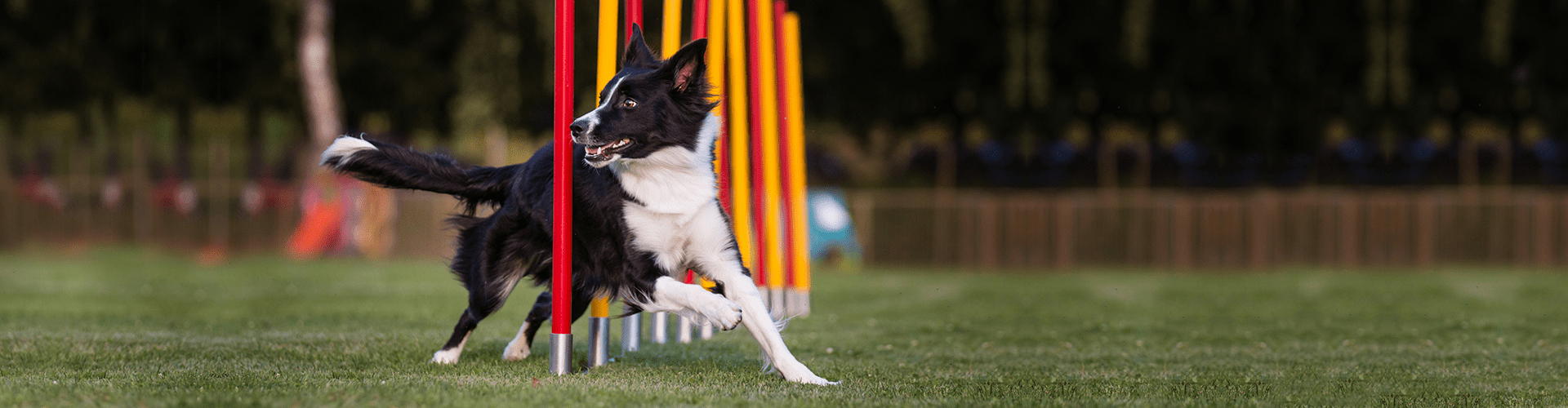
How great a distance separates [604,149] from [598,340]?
1.07m

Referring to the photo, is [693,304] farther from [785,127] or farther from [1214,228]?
[1214,228]

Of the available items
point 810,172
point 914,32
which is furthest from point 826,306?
point 810,172

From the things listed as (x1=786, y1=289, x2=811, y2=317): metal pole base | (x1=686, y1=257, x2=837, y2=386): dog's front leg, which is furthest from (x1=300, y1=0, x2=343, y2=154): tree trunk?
(x1=686, y1=257, x2=837, y2=386): dog's front leg

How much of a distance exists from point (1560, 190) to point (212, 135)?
74.8 feet

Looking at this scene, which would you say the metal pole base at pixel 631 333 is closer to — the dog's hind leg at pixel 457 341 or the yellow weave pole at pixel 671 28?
the dog's hind leg at pixel 457 341

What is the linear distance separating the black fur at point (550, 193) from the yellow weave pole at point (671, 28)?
2.51ft

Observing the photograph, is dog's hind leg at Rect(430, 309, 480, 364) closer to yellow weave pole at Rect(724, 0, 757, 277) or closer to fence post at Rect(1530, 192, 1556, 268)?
yellow weave pole at Rect(724, 0, 757, 277)

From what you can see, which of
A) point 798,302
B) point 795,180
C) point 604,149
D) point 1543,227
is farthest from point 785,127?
point 1543,227

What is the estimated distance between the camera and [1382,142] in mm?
18703

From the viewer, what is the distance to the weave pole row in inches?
200

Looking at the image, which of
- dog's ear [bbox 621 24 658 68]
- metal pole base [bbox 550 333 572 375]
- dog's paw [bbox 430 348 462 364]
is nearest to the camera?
metal pole base [bbox 550 333 572 375]

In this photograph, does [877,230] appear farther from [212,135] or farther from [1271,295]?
[212,135]

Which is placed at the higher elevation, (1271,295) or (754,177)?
(754,177)

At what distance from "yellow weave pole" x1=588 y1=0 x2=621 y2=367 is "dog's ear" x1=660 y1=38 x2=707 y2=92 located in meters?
0.57
